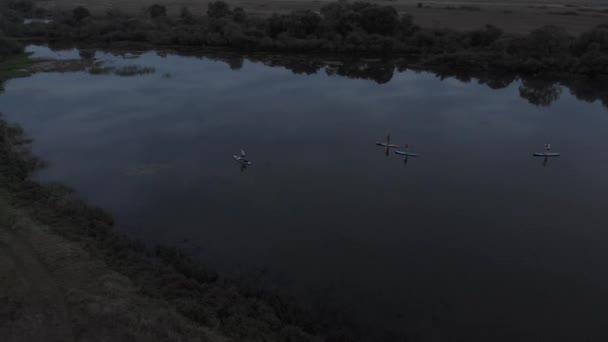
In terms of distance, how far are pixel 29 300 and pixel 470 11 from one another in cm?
7329

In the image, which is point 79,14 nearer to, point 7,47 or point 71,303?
point 7,47

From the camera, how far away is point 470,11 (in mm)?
71625

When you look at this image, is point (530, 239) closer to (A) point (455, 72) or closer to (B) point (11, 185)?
(B) point (11, 185)

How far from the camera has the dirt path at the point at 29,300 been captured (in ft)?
36.1

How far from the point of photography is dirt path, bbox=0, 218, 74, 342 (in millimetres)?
11008

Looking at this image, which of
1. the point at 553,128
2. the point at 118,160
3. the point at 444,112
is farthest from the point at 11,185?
the point at 553,128

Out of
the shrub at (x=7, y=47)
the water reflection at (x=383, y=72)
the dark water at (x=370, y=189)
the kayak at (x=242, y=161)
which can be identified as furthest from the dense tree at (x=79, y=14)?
the kayak at (x=242, y=161)

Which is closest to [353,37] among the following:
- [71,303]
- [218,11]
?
[218,11]

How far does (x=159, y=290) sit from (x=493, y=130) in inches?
842

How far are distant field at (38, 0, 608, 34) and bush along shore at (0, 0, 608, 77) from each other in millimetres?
10969

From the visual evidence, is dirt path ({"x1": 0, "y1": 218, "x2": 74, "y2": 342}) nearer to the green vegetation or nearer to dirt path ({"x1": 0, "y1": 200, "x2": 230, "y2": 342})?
dirt path ({"x1": 0, "y1": 200, "x2": 230, "y2": 342})

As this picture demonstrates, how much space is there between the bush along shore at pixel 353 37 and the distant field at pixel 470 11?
10969 millimetres

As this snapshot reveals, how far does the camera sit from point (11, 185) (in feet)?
61.0

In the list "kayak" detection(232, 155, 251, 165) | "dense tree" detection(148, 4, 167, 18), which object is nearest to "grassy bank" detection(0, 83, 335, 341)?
"kayak" detection(232, 155, 251, 165)
